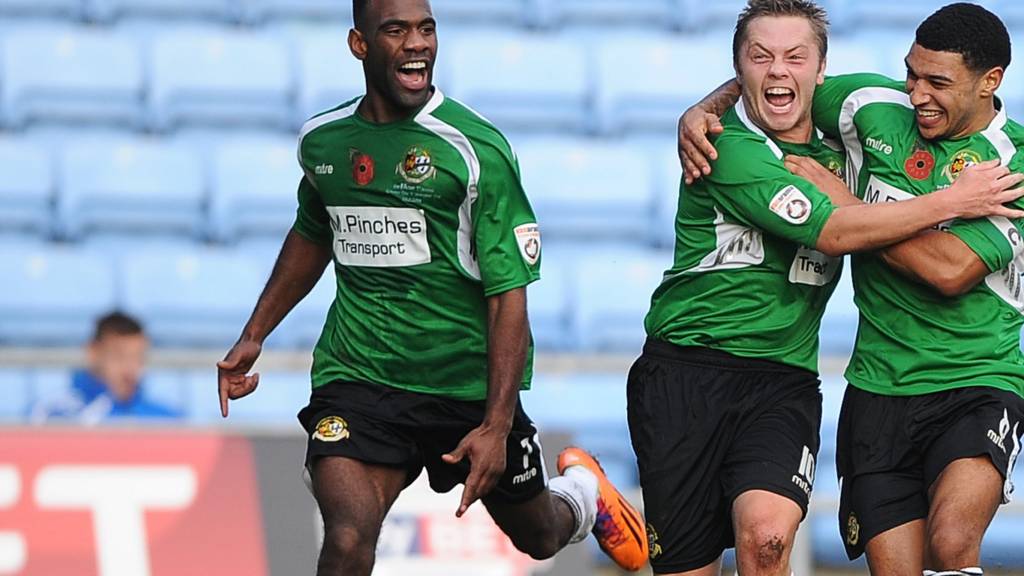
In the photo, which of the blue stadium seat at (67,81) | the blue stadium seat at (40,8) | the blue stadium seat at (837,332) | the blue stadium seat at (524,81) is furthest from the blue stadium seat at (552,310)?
the blue stadium seat at (40,8)

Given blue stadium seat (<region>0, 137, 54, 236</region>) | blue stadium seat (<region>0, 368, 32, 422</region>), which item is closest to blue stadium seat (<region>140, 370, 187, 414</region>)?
blue stadium seat (<region>0, 368, 32, 422</region>)

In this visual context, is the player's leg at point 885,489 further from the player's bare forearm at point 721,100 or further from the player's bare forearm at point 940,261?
the player's bare forearm at point 721,100

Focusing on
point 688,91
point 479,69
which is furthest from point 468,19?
point 688,91

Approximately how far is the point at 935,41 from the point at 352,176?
6.01ft

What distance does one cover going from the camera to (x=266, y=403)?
9.28 m

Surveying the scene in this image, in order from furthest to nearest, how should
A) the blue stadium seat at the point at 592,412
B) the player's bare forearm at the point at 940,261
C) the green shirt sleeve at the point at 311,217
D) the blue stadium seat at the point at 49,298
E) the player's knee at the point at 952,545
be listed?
the blue stadium seat at the point at 49,298 → the blue stadium seat at the point at 592,412 → the green shirt sleeve at the point at 311,217 → the player's bare forearm at the point at 940,261 → the player's knee at the point at 952,545

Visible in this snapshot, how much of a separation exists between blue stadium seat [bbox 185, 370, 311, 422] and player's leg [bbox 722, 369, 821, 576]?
→ 362 centimetres

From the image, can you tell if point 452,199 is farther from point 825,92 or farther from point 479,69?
point 479,69

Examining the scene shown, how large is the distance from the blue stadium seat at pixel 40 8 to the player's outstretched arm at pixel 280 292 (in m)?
5.21

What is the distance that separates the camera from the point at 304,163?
19.8ft

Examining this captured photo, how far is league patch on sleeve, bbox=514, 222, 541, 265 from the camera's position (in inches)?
228

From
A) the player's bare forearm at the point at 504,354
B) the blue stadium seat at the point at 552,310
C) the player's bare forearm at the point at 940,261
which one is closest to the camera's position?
the player's bare forearm at the point at 940,261

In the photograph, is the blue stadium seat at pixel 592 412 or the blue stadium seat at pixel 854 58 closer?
the blue stadium seat at pixel 592 412

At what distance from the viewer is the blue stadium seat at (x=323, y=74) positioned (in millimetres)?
10664
